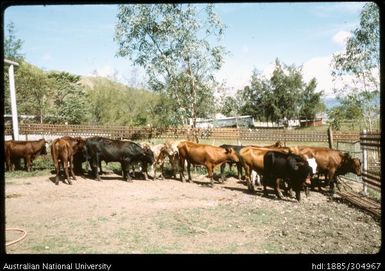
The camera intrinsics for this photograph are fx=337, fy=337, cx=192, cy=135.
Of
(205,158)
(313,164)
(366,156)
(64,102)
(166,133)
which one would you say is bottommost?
(313,164)

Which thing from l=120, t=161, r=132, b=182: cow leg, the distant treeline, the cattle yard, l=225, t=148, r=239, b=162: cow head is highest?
the distant treeline

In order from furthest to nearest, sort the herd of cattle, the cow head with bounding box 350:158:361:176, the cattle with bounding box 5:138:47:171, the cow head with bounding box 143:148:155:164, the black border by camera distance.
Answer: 1. the cow head with bounding box 143:148:155:164
2. the cattle with bounding box 5:138:47:171
3. the cow head with bounding box 350:158:361:176
4. the herd of cattle
5. the black border

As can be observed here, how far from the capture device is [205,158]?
12070 millimetres

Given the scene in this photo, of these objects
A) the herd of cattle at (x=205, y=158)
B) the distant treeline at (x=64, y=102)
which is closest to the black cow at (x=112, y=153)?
the herd of cattle at (x=205, y=158)

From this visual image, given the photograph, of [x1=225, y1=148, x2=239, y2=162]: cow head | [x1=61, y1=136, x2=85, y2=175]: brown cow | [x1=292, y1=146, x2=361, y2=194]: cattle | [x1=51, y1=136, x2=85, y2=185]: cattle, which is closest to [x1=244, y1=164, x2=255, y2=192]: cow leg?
[x1=225, y1=148, x2=239, y2=162]: cow head

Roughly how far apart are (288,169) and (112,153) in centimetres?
601

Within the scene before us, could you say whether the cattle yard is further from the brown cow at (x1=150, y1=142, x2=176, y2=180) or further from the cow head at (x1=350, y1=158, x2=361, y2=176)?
the brown cow at (x1=150, y1=142, x2=176, y2=180)

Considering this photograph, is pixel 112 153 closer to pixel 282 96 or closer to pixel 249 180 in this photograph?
pixel 249 180

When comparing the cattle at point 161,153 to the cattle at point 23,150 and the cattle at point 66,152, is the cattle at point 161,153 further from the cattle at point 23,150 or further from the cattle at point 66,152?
the cattle at point 23,150

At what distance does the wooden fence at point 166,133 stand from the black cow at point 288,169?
9278 mm

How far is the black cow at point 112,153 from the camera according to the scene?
11797 millimetres

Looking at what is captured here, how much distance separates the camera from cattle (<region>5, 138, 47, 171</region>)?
12234 millimetres

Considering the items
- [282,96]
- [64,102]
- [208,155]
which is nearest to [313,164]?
[208,155]
